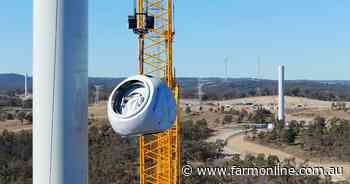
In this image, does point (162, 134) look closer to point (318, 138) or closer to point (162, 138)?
point (162, 138)

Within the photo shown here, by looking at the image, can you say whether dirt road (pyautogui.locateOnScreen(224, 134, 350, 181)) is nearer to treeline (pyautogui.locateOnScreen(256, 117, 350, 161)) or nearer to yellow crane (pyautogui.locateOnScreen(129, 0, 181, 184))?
treeline (pyautogui.locateOnScreen(256, 117, 350, 161))

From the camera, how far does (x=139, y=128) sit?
5.89m

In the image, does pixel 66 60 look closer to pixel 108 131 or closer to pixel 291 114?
pixel 108 131

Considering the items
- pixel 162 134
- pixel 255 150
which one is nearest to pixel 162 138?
pixel 162 134

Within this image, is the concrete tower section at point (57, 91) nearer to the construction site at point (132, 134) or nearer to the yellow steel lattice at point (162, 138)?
the construction site at point (132, 134)

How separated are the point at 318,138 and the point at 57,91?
153ft

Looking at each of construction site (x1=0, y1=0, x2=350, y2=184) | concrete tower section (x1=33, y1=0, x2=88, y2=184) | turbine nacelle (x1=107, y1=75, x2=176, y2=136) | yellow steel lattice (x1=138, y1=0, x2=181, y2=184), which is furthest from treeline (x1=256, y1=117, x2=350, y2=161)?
concrete tower section (x1=33, y1=0, x2=88, y2=184)

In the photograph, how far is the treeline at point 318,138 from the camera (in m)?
45.3

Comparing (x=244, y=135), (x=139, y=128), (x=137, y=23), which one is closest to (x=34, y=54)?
(x=139, y=128)

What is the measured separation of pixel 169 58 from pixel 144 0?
276 cm

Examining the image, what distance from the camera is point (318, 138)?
49625mm

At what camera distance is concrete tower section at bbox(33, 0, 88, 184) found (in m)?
5.72

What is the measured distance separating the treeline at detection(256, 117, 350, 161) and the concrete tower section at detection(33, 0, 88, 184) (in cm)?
4089

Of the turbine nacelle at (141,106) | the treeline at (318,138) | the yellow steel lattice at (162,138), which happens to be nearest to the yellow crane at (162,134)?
the yellow steel lattice at (162,138)
